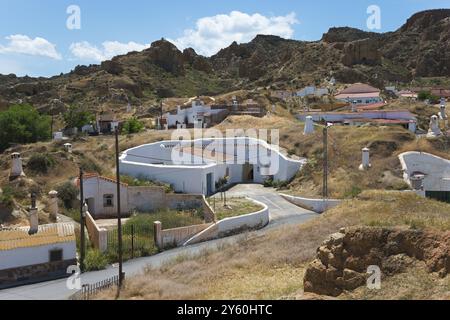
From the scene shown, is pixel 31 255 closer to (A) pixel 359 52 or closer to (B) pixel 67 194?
(B) pixel 67 194

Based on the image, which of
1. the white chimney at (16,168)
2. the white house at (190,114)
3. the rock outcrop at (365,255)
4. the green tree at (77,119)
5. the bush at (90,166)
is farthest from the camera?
the green tree at (77,119)

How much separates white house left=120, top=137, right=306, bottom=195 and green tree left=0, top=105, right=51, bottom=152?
1075 centimetres

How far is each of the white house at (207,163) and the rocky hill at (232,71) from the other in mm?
33041

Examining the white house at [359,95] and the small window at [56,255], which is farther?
the white house at [359,95]

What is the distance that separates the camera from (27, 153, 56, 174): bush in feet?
97.2

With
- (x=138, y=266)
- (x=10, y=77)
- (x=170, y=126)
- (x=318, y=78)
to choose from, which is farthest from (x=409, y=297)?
(x=10, y=77)

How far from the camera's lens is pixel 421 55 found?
98.2 metres

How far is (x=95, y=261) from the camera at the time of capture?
18.8m

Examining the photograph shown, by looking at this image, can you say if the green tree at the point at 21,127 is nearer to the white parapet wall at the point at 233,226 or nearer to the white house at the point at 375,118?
the white house at the point at 375,118

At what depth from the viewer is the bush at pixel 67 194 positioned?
26094 millimetres

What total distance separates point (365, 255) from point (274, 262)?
175 inches

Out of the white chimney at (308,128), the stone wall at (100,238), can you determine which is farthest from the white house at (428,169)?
the stone wall at (100,238)

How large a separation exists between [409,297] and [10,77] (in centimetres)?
11617

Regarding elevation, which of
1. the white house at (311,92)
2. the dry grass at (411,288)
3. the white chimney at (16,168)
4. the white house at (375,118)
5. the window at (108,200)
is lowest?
the window at (108,200)
